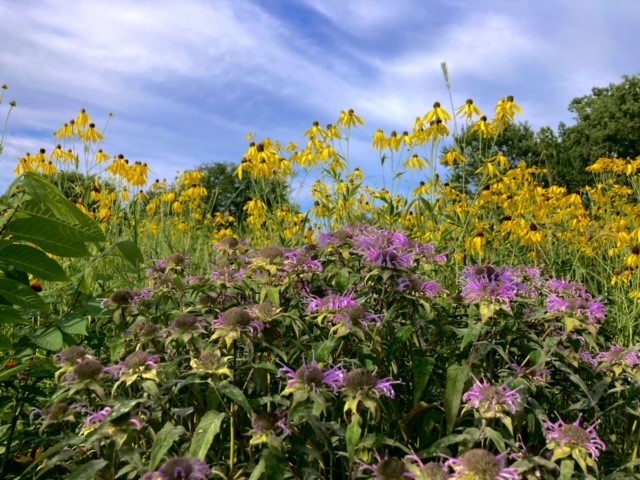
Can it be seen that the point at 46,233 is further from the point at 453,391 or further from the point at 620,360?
the point at 620,360

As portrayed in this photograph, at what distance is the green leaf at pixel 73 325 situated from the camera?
6.18 feet

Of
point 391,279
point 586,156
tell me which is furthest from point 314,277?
point 586,156

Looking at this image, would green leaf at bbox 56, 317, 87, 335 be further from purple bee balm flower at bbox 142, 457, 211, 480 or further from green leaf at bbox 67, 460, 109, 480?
purple bee balm flower at bbox 142, 457, 211, 480

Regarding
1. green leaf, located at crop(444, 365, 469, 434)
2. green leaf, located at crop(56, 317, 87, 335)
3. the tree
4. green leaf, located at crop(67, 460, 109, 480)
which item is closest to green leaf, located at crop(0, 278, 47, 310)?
green leaf, located at crop(56, 317, 87, 335)

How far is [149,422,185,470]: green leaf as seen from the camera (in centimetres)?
133

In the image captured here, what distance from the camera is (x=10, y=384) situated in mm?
2230

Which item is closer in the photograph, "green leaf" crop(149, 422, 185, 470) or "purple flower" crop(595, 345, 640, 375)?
"green leaf" crop(149, 422, 185, 470)

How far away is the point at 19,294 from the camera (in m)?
1.67

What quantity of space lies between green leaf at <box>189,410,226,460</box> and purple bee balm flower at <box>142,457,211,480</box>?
0.05m

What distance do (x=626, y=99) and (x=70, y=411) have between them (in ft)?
86.2

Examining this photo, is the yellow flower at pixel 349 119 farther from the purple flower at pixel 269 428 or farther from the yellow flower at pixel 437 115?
the purple flower at pixel 269 428

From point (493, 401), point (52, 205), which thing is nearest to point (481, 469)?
point (493, 401)

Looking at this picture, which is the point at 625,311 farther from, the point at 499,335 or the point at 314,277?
the point at 314,277

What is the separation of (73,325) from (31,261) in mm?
405
